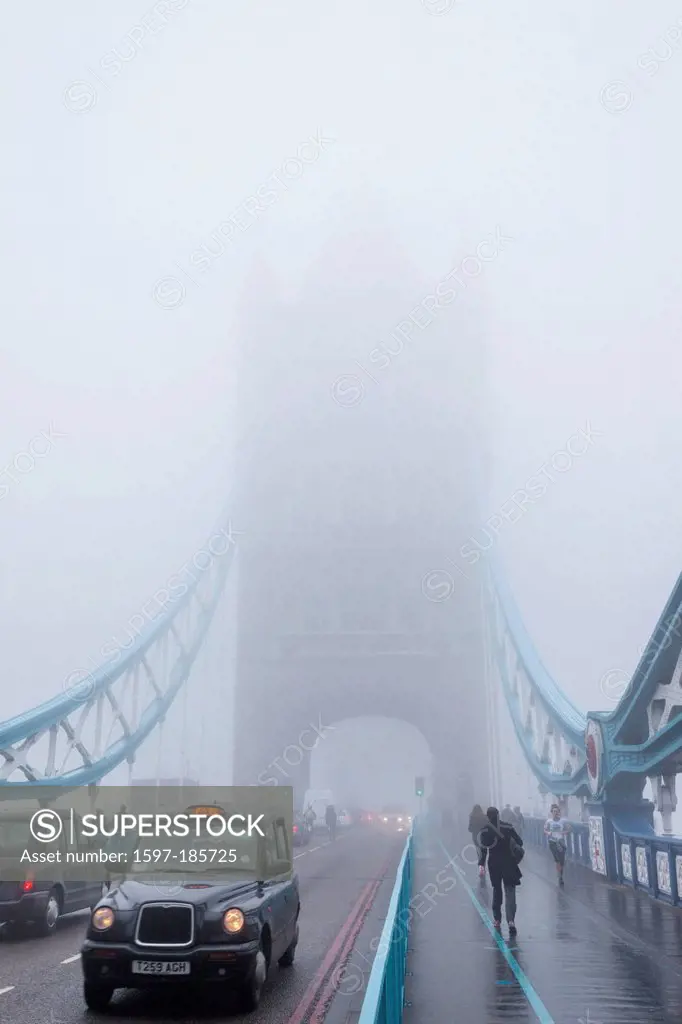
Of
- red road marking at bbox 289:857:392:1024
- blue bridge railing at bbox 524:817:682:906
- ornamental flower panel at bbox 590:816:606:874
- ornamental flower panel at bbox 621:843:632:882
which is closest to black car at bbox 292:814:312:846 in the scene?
blue bridge railing at bbox 524:817:682:906

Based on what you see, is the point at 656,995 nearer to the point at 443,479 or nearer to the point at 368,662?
the point at 368,662

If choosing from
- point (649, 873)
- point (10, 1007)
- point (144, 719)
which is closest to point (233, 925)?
point (10, 1007)

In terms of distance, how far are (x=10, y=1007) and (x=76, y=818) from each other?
7.32 metres

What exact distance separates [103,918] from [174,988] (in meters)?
0.86

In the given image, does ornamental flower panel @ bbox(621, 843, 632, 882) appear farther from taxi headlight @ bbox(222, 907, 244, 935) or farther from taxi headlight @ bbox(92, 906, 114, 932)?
taxi headlight @ bbox(92, 906, 114, 932)

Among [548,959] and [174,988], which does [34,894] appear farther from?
[548,959]

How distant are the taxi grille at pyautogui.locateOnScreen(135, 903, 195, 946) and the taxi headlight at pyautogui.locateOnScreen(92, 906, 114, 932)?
26cm

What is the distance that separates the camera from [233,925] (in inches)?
344

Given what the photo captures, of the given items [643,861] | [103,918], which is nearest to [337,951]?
[103,918]

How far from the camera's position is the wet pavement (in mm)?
8742

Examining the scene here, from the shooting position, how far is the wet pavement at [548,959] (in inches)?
344

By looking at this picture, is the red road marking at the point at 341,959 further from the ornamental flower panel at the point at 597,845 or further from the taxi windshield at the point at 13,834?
the ornamental flower panel at the point at 597,845

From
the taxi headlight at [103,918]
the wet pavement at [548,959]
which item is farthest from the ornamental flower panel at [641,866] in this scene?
the taxi headlight at [103,918]

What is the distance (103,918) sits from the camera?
8758 millimetres
